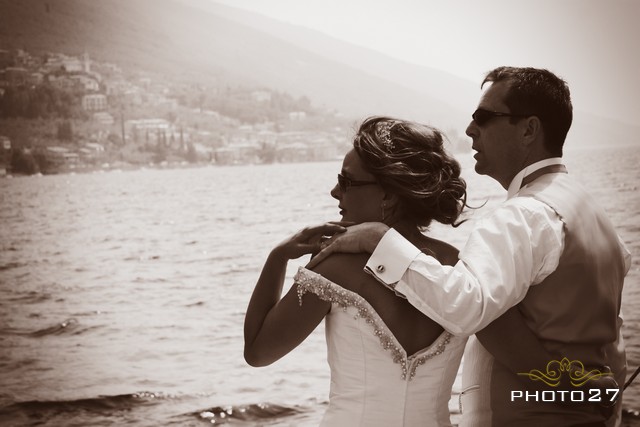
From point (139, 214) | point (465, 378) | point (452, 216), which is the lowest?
point (139, 214)

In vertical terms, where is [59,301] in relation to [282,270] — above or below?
below

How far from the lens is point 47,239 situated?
45.7 m

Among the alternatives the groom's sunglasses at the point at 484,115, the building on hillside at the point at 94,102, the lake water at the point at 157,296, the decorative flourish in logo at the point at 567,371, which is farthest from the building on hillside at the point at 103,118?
the decorative flourish in logo at the point at 567,371

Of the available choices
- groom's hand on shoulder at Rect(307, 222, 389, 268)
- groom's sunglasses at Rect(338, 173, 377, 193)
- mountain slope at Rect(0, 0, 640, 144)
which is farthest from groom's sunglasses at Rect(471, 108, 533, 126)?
mountain slope at Rect(0, 0, 640, 144)

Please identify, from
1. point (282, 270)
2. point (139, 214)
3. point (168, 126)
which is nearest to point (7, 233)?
point (139, 214)

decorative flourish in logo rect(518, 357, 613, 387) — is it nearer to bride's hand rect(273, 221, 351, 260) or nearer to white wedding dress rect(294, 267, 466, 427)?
white wedding dress rect(294, 267, 466, 427)

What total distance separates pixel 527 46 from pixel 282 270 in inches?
2124

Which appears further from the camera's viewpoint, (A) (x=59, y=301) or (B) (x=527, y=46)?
(B) (x=527, y=46)

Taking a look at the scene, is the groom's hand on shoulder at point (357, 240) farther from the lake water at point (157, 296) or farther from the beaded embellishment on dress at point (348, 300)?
the lake water at point (157, 296)

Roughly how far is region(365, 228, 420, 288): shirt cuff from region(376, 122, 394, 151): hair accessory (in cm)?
28

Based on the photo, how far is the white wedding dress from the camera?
201cm

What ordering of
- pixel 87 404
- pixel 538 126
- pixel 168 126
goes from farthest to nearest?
1. pixel 168 126
2. pixel 87 404
3. pixel 538 126

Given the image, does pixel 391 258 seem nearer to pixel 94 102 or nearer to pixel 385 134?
pixel 385 134

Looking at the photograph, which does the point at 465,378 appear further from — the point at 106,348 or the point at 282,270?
the point at 106,348
